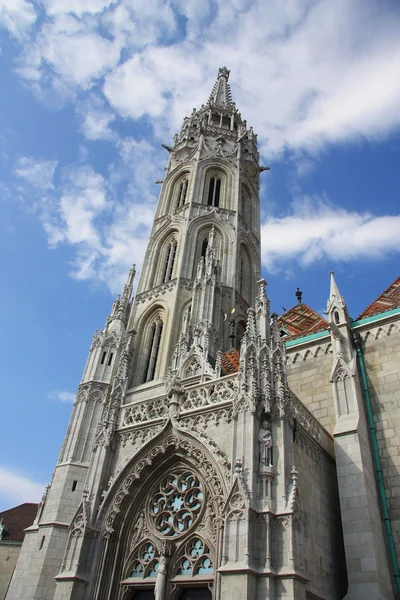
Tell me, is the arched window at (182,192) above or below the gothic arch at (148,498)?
above

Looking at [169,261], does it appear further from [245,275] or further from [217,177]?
[217,177]

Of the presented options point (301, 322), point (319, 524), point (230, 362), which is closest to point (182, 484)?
point (319, 524)

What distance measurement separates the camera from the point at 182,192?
28.7m

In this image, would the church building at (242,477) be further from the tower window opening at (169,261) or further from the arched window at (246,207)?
the arched window at (246,207)

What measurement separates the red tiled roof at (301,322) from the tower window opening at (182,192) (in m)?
9.66

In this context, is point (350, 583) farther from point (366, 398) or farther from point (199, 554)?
point (366, 398)

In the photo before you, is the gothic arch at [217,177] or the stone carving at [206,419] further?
the gothic arch at [217,177]

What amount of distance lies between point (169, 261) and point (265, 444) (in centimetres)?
1582

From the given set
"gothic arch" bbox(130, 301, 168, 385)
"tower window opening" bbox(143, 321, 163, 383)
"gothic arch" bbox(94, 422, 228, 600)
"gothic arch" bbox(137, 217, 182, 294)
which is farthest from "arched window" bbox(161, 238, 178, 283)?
"gothic arch" bbox(94, 422, 228, 600)

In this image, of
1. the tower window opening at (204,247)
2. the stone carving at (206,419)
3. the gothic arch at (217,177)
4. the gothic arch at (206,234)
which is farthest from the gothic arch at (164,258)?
the stone carving at (206,419)

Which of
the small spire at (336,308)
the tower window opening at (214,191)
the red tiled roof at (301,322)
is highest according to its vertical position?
the tower window opening at (214,191)

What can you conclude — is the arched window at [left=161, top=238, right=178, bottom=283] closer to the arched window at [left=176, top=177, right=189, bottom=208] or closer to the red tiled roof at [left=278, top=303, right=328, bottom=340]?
the arched window at [left=176, top=177, right=189, bottom=208]

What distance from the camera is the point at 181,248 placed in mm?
24219

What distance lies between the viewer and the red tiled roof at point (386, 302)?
16172 millimetres
